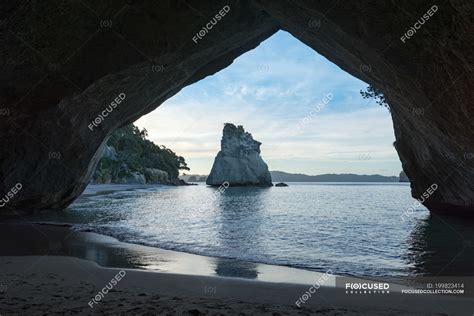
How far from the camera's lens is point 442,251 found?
11.7 meters

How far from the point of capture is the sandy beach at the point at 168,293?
4.90 m

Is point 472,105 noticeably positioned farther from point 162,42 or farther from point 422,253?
point 162,42

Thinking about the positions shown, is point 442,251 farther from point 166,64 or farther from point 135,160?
point 135,160

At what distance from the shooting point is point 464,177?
17.1 metres

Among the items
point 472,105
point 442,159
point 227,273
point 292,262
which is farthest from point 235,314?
point 442,159

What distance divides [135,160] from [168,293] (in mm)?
107266

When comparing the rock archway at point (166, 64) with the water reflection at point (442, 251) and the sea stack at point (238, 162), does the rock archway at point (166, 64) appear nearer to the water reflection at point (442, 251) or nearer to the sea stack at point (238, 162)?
the water reflection at point (442, 251)

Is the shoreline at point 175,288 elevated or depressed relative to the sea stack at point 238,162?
depressed

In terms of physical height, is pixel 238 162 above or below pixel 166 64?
above

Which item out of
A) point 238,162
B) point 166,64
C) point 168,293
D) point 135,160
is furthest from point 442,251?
point 135,160

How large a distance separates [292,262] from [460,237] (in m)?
9.06

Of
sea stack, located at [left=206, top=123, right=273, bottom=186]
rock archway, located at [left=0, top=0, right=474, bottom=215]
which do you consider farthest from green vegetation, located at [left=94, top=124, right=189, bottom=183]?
rock archway, located at [left=0, top=0, right=474, bottom=215]

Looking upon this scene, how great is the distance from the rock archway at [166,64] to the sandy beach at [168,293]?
5.30 metres

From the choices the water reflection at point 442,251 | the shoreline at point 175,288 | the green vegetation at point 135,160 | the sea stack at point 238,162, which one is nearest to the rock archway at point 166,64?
the water reflection at point 442,251
